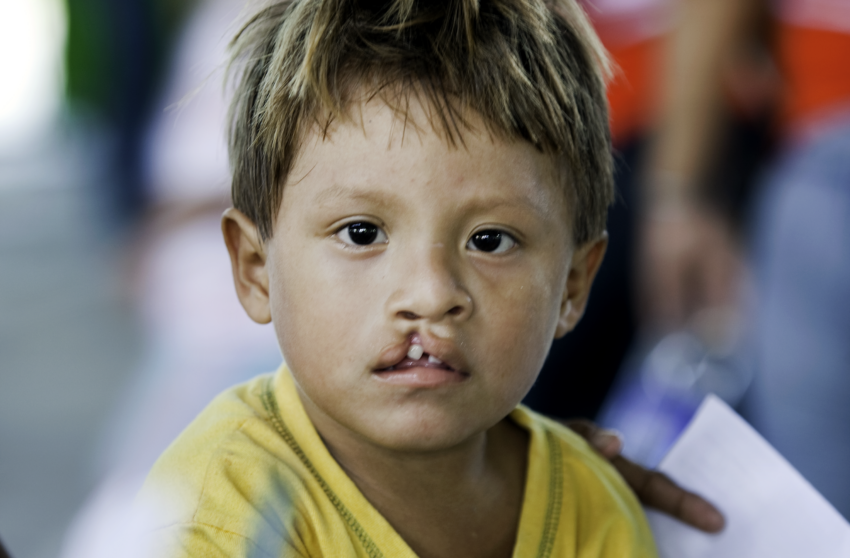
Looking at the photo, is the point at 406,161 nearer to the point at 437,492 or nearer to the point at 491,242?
the point at 491,242

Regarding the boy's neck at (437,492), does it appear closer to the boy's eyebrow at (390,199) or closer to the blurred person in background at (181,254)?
the boy's eyebrow at (390,199)

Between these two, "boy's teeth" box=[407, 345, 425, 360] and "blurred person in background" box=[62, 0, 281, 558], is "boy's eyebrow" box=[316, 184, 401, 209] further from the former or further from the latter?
"blurred person in background" box=[62, 0, 281, 558]

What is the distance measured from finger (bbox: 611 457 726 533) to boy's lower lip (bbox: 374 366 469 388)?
41cm

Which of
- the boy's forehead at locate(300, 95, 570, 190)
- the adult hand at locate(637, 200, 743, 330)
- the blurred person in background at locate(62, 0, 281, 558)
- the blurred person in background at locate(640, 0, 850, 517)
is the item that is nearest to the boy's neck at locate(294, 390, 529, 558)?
the boy's forehead at locate(300, 95, 570, 190)

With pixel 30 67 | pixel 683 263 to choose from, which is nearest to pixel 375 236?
pixel 683 263

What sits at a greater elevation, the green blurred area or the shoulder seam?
the green blurred area

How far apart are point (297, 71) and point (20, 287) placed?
228 cm

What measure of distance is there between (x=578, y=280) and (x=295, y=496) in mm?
353

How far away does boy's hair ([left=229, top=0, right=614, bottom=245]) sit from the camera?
0.67 meters

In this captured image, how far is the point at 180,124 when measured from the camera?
1983 mm

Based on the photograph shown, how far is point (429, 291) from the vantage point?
627mm

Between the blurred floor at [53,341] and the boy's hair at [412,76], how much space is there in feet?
3.52

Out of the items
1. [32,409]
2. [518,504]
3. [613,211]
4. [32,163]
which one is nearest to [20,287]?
[32,163]

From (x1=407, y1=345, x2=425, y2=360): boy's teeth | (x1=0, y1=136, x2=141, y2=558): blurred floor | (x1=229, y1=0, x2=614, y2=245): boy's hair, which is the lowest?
(x1=0, y1=136, x2=141, y2=558): blurred floor
